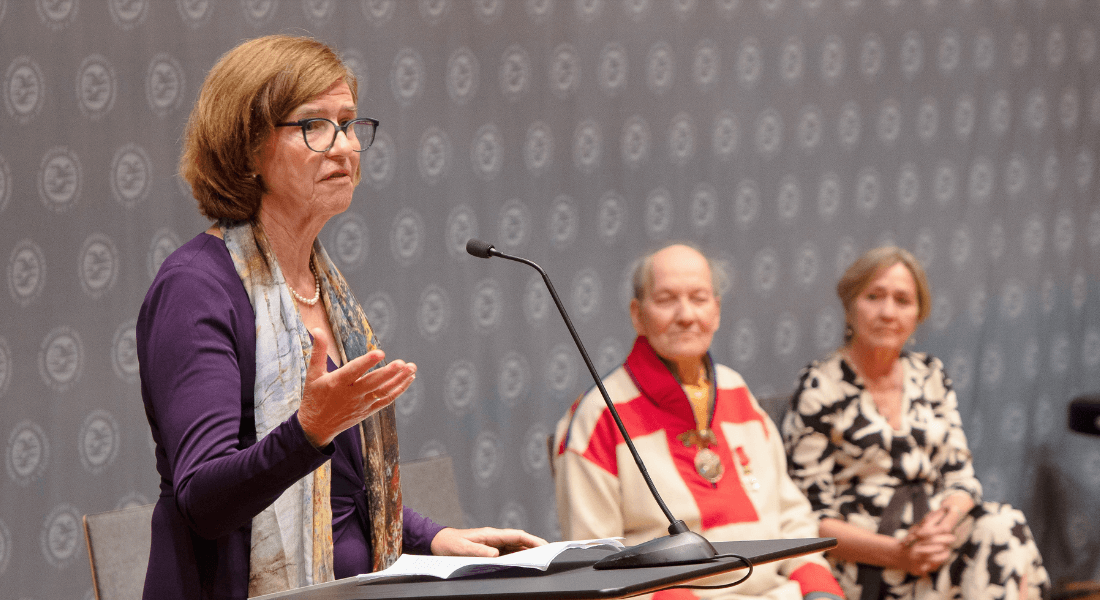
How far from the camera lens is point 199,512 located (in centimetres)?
125

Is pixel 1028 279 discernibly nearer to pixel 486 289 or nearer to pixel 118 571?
pixel 486 289

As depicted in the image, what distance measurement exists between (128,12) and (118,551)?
1.39 metres

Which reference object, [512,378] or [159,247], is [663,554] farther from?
[512,378]

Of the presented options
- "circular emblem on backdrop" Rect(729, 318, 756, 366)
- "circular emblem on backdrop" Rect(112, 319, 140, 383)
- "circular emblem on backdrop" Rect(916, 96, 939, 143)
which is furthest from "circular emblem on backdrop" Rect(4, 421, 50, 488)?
"circular emblem on backdrop" Rect(916, 96, 939, 143)

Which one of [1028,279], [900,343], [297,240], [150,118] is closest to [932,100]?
[1028,279]

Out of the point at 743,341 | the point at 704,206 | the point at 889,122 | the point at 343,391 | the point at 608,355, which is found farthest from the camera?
the point at 889,122

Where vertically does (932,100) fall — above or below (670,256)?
above

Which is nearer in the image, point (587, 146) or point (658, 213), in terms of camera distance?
point (587, 146)

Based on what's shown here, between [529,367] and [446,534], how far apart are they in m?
1.67

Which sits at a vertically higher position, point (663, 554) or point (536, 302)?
point (536, 302)

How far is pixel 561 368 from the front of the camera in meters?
3.38

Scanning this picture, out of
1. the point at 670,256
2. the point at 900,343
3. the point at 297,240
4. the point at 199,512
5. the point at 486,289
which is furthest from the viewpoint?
the point at 486,289

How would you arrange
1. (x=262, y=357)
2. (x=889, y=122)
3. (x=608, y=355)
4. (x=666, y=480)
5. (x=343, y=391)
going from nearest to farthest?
(x=343, y=391), (x=262, y=357), (x=666, y=480), (x=608, y=355), (x=889, y=122)

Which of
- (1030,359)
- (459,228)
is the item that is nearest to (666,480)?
(459,228)
